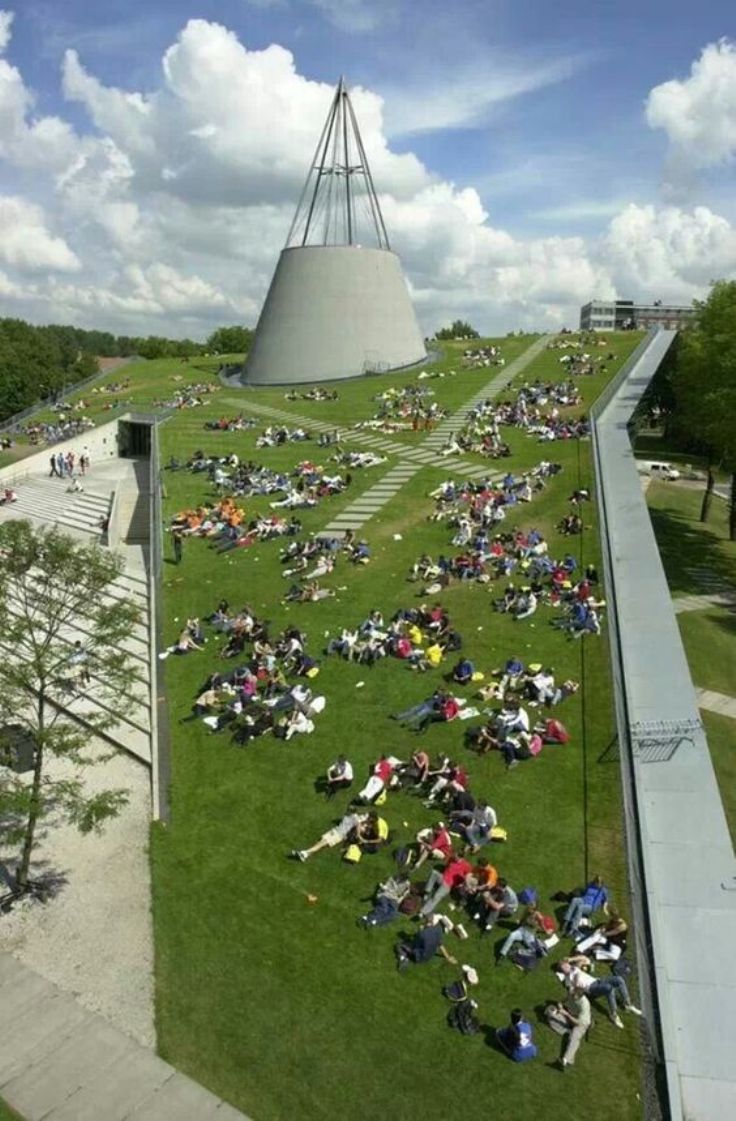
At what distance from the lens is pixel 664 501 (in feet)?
146

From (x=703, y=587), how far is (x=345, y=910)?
23.1 meters

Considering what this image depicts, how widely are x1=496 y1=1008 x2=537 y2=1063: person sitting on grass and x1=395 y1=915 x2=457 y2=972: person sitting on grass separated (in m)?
1.42

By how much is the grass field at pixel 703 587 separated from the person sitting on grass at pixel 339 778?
767 cm

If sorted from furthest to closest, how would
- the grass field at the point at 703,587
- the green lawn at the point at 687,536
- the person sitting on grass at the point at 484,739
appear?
the green lawn at the point at 687,536, the grass field at the point at 703,587, the person sitting on grass at the point at 484,739

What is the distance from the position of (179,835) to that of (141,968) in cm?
313

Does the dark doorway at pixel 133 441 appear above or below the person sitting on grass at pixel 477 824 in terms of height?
above

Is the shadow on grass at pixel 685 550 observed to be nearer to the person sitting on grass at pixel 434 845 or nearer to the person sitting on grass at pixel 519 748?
the person sitting on grass at pixel 519 748

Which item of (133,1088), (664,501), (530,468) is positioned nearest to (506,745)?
(133,1088)

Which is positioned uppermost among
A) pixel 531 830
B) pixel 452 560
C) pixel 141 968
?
pixel 452 560

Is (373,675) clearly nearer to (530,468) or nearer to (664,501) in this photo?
(530,468)

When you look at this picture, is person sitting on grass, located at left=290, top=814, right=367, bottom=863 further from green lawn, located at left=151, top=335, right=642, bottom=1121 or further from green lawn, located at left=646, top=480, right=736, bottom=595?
green lawn, located at left=646, top=480, right=736, bottom=595

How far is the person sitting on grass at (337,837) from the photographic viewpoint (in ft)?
45.1

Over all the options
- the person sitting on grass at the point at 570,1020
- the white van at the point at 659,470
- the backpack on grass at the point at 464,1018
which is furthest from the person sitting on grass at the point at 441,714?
the white van at the point at 659,470

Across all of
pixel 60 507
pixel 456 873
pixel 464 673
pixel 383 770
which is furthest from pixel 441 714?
pixel 60 507
